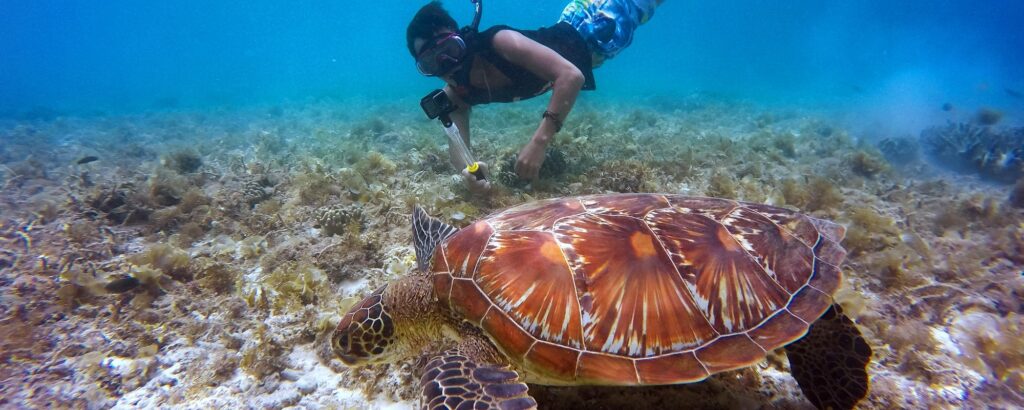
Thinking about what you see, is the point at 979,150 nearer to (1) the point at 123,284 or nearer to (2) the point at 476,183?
(2) the point at 476,183

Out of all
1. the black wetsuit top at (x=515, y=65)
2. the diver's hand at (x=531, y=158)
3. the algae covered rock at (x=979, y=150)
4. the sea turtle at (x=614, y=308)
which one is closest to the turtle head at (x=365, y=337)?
the sea turtle at (x=614, y=308)

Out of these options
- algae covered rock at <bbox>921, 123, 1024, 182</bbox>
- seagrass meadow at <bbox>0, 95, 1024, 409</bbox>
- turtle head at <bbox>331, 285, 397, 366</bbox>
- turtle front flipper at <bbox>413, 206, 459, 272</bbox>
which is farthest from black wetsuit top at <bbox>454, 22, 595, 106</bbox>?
algae covered rock at <bbox>921, 123, 1024, 182</bbox>

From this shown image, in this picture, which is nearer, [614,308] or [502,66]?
[614,308]

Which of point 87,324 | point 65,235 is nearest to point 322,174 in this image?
point 65,235

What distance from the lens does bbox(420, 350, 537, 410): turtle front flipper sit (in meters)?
1.48

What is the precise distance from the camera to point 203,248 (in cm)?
344

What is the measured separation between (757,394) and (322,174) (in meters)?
5.07

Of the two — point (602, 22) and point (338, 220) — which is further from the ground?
point (602, 22)

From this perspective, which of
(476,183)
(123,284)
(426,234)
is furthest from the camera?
(476,183)

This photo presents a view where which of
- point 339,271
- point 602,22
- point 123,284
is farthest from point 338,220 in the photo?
point 602,22

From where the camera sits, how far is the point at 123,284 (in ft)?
9.12

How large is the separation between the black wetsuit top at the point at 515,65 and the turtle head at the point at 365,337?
3011 mm

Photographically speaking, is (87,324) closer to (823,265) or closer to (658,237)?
(658,237)

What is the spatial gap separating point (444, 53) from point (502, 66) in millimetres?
673
